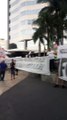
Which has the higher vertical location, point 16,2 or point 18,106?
point 16,2

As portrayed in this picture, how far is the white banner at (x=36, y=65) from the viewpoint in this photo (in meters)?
27.7

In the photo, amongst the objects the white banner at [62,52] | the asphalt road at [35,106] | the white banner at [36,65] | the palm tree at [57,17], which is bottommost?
the asphalt road at [35,106]

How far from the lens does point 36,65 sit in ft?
102

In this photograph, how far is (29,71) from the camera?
3350cm

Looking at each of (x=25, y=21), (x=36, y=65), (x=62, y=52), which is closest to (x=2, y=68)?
(x=36, y=65)

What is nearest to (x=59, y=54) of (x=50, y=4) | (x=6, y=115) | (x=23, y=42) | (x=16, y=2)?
(x=6, y=115)

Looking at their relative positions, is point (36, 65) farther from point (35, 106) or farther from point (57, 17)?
point (57, 17)

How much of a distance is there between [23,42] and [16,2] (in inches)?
697

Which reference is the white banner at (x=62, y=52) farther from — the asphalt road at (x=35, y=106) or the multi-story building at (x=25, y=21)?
the multi-story building at (x=25, y=21)

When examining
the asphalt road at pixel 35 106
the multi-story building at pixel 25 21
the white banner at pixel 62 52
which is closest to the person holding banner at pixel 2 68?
the white banner at pixel 62 52

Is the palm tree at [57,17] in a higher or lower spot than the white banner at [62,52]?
higher

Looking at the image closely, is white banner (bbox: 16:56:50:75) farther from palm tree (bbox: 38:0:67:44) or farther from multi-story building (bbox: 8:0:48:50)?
multi-story building (bbox: 8:0:48:50)

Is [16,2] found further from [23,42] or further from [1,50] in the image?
[1,50]

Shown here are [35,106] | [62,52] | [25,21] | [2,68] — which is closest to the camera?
[35,106]
